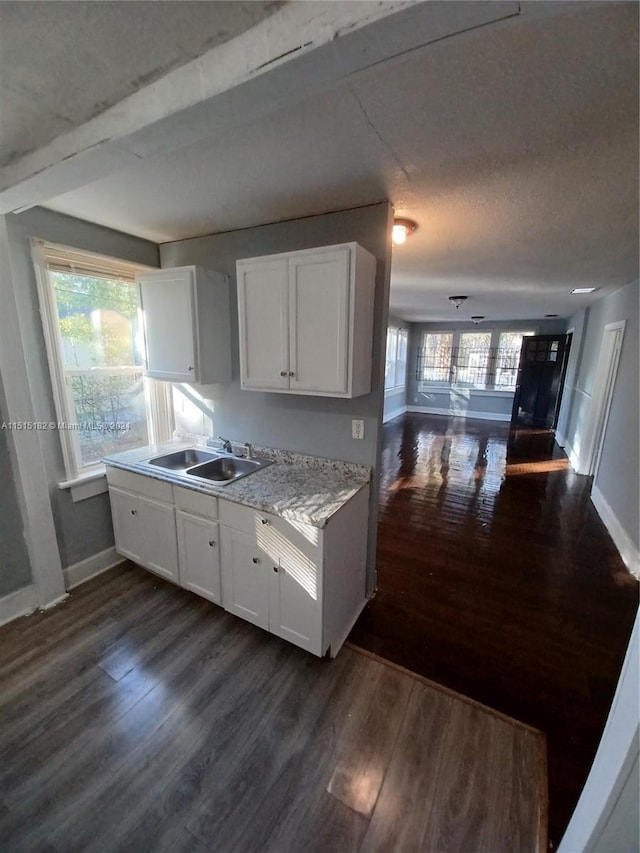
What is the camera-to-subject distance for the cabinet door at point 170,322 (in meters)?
2.19

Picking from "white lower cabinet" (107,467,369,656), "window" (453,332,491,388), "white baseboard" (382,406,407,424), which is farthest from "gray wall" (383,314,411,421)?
"white lower cabinet" (107,467,369,656)

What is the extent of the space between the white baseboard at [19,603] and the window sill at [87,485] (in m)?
0.57

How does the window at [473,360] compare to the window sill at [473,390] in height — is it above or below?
above

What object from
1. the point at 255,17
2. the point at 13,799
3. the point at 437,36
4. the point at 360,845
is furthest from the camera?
the point at 13,799

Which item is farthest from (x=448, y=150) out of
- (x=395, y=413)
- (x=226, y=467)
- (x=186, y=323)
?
(x=395, y=413)

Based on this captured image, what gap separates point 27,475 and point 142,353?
41.6 inches

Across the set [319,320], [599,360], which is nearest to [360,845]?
Answer: [319,320]

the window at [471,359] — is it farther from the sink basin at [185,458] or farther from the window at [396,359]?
the sink basin at [185,458]

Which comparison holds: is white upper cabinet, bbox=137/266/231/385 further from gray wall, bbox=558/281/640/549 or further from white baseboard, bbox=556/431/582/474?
white baseboard, bbox=556/431/582/474

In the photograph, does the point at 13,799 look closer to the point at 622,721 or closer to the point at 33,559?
the point at 33,559

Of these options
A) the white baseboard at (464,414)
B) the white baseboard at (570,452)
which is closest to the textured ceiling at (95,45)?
the white baseboard at (570,452)

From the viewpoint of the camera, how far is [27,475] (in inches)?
79.0

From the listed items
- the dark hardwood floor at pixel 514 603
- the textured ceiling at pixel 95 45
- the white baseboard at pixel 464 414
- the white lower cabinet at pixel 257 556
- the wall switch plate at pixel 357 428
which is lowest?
the dark hardwood floor at pixel 514 603

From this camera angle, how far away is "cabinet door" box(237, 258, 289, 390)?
1866 mm
